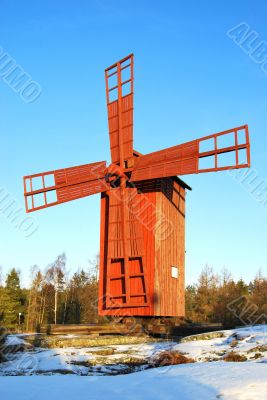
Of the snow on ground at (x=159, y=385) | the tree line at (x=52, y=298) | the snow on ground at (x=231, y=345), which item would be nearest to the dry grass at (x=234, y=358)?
the snow on ground at (x=231, y=345)

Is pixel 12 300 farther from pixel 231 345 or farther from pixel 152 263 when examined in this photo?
pixel 231 345

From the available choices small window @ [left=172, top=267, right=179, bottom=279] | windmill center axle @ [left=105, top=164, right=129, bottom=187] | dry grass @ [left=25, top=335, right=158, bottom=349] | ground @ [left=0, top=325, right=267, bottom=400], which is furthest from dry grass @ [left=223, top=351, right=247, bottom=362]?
windmill center axle @ [left=105, top=164, right=129, bottom=187]

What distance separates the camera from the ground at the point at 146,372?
7.99 metres

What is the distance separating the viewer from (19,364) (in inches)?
564

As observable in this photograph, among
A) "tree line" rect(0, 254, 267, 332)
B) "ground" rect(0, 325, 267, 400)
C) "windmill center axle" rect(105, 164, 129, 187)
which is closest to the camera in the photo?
"ground" rect(0, 325, 267, 400)

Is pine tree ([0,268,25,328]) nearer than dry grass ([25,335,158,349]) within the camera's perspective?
No

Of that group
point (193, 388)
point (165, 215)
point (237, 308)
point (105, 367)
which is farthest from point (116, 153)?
point (237, 308)

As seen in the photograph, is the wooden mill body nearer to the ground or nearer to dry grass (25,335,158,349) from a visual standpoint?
dry grass (25,335,158,349)

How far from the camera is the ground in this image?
7.99 meters

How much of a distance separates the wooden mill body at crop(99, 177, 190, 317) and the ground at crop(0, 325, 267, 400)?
179cm

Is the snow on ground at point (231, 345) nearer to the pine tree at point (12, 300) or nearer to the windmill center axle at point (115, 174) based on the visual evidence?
the windmill center axle at point (115, 174)

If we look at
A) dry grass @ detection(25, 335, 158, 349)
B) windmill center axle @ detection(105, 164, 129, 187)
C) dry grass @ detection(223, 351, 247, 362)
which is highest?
windmill center axle @ detection(105, 164, 129, 187)

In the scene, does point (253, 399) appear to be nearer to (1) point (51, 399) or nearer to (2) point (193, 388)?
(2) point (193, 388)

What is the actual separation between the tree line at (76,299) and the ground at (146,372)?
61.0 ft
